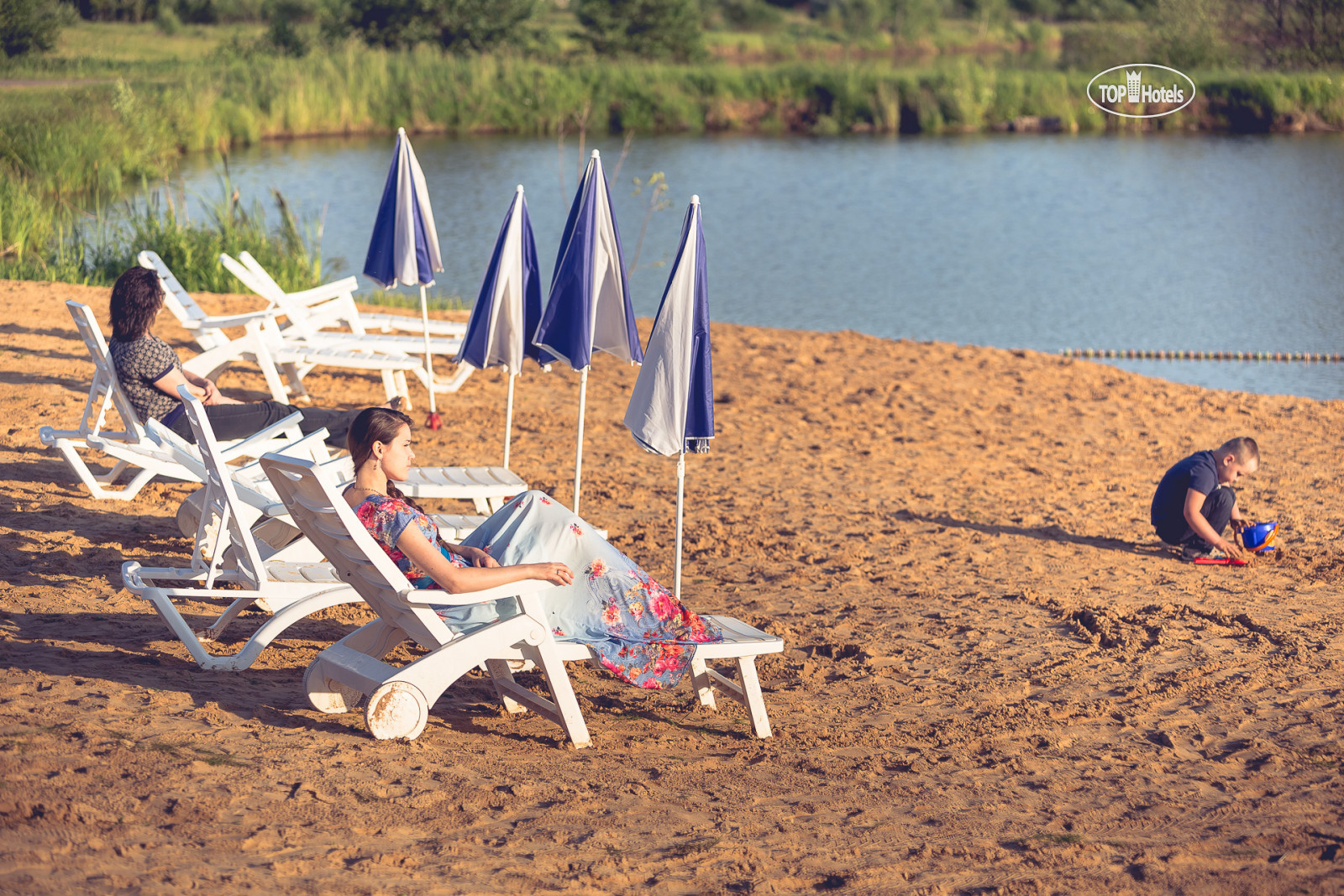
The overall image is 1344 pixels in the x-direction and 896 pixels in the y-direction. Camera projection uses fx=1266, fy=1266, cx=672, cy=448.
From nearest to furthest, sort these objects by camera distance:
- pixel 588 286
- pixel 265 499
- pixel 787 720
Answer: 1. pixel 787 720
2. pixel 265 499
3. pixel 588 286

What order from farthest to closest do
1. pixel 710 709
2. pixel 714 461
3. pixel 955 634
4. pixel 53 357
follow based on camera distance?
1. pixel 53 357
2. pixel 714 461
3. pixel 955 634
4. pixel 710 709

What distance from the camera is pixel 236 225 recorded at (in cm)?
1497

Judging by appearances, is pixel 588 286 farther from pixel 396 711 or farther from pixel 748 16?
pixel 748 16

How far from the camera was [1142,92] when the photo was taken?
3472 centimetres

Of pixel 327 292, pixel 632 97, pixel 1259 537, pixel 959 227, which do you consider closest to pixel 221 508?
pixel 327 292

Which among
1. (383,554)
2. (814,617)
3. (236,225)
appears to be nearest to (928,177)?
(236,225)

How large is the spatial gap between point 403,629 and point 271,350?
5.55 metres

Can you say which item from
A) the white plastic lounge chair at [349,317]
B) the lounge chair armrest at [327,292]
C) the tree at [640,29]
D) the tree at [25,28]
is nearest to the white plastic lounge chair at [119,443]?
the white plastic lounge chair at [349,317]

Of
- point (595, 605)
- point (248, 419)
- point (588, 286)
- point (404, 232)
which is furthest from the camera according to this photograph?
point (404, 232)

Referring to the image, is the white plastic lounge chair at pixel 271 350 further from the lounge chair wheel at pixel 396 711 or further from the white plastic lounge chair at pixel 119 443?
the lounge chair wheel at pixel 396 711

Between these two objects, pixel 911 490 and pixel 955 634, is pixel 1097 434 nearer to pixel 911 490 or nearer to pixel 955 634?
pixel 911 490

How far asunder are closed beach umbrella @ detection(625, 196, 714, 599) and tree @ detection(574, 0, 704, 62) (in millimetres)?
37836

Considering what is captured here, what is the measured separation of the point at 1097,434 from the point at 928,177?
18397 millimetres

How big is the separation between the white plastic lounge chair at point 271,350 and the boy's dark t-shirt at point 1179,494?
5.05 m
